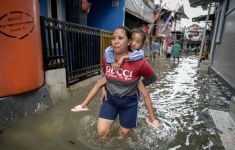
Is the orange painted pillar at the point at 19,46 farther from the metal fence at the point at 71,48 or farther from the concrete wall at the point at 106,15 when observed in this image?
the concrete wall at the point at 106,15

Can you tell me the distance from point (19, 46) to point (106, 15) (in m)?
8.11

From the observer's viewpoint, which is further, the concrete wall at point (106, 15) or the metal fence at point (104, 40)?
the concrete wall at point (106, 15)

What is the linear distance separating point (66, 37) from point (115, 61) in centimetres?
282

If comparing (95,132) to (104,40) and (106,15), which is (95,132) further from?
(106,15)

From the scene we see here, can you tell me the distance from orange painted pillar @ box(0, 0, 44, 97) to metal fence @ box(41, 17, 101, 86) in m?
0.56

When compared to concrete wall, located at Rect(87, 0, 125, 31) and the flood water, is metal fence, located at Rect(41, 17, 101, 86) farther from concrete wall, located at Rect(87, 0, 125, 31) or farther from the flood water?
concrete wall, located at Rect(87, 0, 125, 31)

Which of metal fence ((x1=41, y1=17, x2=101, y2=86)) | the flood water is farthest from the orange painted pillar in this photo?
the flood water

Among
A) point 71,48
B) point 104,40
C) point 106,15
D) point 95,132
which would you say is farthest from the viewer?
point 106,15

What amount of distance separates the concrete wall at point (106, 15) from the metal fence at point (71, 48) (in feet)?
12.6

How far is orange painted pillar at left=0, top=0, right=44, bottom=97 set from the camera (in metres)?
3.01

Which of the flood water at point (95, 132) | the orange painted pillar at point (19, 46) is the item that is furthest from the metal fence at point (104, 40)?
the orange painted pillar at point (19, 46)

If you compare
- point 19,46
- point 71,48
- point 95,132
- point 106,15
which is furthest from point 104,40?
point 95,132

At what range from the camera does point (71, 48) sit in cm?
528

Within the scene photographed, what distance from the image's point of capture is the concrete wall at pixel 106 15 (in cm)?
1025
